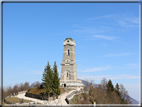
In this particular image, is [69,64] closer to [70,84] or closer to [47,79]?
[70,84]

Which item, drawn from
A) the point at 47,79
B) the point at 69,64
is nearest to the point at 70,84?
the point at 69,64

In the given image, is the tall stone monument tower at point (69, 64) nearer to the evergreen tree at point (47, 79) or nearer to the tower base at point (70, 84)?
the tower base at point (70, 84)

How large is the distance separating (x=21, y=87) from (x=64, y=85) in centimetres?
1717

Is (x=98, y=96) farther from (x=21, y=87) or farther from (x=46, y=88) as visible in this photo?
(x=21, y=87)

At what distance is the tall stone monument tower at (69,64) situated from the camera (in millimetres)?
55231

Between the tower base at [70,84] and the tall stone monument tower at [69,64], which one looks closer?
the tower base at [70,84]

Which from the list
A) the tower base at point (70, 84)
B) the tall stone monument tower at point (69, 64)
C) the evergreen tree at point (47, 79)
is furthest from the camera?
the tall stone monument tower at point (69, 64)

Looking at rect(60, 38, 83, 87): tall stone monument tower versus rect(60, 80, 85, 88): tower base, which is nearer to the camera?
rect(60, 80, 85, 88): tower base

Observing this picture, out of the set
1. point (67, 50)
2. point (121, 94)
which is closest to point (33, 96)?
point (67, 50)

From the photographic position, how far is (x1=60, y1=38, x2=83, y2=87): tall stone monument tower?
55.2 meters

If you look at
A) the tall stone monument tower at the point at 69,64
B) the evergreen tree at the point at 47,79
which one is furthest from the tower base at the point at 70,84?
the evergreen tree at the point at 47,79

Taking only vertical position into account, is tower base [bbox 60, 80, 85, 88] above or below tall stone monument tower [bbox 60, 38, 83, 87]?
below

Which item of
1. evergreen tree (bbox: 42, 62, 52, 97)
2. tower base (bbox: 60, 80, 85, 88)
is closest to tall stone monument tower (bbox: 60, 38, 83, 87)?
tower base (bbox: 60, 80, 85, 88)

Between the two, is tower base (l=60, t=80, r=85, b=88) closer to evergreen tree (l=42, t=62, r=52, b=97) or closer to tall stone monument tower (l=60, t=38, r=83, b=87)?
tall stone monument tower (l=60, t=38, r=83, b=87)
